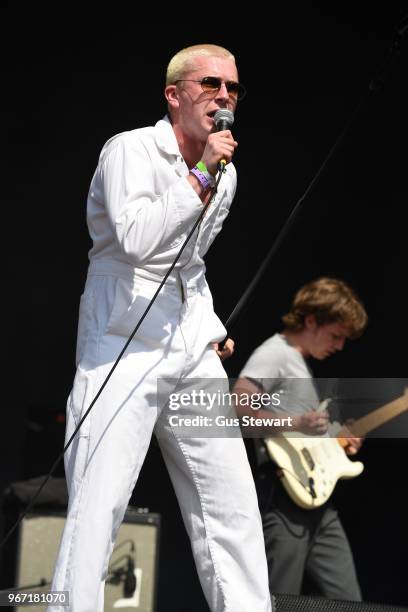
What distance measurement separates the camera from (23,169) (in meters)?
5.07

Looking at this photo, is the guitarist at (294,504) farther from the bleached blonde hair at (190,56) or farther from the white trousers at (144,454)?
the bleached blonde hair at (190,56)

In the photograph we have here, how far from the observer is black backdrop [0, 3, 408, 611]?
5039mm

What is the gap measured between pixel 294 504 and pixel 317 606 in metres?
1.17

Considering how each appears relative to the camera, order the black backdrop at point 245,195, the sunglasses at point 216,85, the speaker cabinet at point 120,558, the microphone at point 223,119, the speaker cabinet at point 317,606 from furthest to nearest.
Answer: the black backdrop at point 245,195
the speaker cabinet at point 120,558
the speaker cabinet at point 317,606
the sunglasses at point 216,85
the microphone at point 223,119

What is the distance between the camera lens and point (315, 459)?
4.29m

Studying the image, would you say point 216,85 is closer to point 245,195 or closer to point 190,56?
point 190,56

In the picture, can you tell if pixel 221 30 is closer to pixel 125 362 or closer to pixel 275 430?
pixel 275 430

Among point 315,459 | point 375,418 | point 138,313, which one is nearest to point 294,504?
point 315,459

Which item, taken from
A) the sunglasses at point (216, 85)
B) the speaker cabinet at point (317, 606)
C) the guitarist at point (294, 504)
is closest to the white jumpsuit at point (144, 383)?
the sunglasses at point (216, 85)

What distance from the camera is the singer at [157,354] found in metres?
2.32

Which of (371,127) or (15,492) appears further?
(371,127)

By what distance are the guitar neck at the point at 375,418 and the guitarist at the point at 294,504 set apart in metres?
0.30

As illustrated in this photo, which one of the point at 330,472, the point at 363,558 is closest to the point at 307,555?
the point at 330,472

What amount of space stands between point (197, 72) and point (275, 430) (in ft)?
6.17
